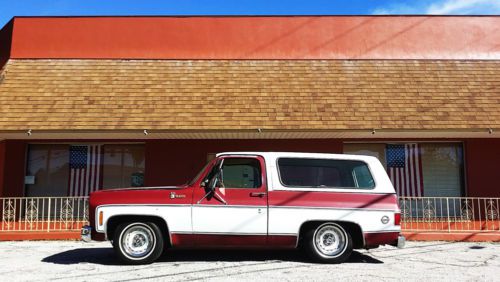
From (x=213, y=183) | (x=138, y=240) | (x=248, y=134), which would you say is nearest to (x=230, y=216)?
(x=213, y=183)

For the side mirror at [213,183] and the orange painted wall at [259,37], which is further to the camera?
the orange painted wall at [259,37]

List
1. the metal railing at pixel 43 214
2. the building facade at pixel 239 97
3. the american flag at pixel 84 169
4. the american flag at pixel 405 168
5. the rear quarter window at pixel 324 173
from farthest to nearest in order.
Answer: the american flag at pixel 84 169, the american flag at pixel 405 168, the building facade at pixel 239 97, the metal railing at pixel 43 214, the rear quarter window at pixel 324 173

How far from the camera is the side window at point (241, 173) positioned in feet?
26.1

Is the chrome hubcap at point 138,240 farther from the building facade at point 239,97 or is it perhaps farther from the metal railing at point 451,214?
the metal railing at point 451,214

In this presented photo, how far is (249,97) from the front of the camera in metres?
12.5

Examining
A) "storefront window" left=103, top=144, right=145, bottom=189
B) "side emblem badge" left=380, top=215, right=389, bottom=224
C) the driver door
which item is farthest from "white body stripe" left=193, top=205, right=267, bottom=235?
"storefront window" left=103, top=144, right=145, bottom=189

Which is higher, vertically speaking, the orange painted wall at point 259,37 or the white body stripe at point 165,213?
the orange painted wall at point 259,37

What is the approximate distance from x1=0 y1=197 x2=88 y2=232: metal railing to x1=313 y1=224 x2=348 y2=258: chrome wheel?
637 centimetres

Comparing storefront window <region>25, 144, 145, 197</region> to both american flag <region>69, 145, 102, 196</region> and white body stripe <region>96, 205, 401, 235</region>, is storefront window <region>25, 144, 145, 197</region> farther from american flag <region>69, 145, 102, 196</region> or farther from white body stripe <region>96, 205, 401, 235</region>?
white body stripe <region>96, 205, 401, 235</region>

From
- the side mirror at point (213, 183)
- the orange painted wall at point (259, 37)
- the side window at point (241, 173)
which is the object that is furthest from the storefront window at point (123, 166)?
the side mirror at point (213, 183)

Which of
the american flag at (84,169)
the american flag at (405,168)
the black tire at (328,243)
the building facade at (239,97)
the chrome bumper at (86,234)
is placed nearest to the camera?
the chrome bumper at (86,234)

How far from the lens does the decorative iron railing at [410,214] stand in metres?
11.6

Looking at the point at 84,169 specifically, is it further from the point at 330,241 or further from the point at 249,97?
the point at 330,241

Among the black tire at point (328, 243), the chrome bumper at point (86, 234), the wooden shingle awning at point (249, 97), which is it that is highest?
the wooden shingle awning at point (249, 97)
